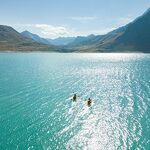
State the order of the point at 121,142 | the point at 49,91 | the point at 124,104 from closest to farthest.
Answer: the point at 121,142, the point at 124,104, the point at 49,91

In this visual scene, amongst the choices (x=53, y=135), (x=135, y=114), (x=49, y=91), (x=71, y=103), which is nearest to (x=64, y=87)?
(x=49, y=91)

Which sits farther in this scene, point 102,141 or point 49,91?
point 49,91

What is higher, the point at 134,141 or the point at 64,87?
the point at 134,141

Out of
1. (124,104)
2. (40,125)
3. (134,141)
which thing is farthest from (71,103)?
(134,141)

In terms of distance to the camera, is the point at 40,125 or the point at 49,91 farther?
the point at 49,91

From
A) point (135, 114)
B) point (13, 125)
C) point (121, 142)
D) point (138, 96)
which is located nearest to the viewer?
point (121, 142)

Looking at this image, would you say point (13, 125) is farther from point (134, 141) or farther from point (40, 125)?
point (134, 141)

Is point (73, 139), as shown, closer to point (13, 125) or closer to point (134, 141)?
point (134, 141)

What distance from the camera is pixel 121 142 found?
48250mm

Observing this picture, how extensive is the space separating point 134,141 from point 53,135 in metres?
15.8

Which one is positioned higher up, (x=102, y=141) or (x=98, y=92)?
(x=102, y=141)

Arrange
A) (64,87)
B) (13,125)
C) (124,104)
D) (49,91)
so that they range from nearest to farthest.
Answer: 1. (13,125)
2. (124,104)
3. (49,91)
4. (64,87)

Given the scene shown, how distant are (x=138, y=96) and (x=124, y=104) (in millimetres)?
12962

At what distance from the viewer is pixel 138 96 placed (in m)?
88.2
